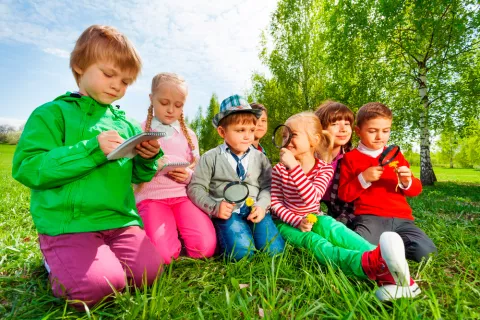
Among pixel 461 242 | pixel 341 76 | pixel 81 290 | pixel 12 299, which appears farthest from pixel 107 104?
pixel 341 76

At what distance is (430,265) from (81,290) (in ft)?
8.82

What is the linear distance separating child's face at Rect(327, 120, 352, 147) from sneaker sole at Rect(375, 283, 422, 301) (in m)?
2.07

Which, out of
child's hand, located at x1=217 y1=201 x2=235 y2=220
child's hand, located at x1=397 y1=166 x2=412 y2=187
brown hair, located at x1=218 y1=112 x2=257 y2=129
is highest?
brown hair, located at x1=218 y1=112 x2=257 y2=129

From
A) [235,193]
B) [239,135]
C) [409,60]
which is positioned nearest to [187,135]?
[239,135]

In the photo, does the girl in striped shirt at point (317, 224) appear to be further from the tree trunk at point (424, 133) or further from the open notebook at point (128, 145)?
the tree trunk at point (424, 133)

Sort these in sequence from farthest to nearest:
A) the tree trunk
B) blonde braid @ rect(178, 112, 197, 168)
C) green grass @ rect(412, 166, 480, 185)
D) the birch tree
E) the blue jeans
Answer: green grass @ rect(412, 166, 480, 185)
the tree trunk
the birch tree
blonde braid @ rect(178, 112, 197, 168)
the blue jeans

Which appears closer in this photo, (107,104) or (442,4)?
(107,104)

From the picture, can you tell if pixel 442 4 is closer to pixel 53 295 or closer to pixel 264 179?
pixel 264 179

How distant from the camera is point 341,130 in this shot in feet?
12.3

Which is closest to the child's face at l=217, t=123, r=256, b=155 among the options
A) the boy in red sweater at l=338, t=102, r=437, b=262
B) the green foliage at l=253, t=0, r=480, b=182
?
the boy in red sweater at l=338, t=102, r=437, b=262

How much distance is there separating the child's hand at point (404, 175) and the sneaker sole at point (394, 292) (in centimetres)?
141

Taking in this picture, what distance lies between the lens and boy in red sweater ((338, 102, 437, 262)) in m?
3.12

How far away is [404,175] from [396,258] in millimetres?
1459

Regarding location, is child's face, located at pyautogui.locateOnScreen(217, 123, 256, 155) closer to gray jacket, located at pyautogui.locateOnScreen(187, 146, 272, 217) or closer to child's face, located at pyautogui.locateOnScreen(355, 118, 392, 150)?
gray jacket, located at pyautogui.locateOnScreen(187, 146, 272, 217)
